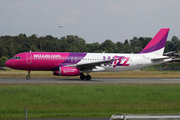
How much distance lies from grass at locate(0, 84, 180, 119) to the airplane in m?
12.3

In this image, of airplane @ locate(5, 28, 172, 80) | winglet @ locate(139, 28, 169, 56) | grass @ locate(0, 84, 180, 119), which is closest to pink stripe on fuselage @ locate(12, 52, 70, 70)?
airplane @ locate(5, 28, 172, 80)

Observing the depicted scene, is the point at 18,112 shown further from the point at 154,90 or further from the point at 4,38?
the point at 4,38

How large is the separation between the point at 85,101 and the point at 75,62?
17.2m

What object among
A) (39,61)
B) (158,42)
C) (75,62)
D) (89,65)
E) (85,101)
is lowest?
(85,101)

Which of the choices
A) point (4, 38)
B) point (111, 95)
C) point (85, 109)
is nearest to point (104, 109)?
point (85, 109)

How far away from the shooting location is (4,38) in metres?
120

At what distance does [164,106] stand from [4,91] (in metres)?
11.6

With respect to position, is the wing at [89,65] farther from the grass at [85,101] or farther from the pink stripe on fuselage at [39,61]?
the grass at [85,101]

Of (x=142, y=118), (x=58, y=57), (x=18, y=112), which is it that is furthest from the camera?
(x=58, y=57)

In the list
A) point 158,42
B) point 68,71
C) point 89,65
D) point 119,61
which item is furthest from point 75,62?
point 158,42

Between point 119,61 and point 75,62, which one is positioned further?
point 119,61

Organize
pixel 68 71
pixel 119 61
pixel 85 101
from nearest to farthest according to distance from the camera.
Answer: pixel 85 101
pixel 68 71
pixel 119 61

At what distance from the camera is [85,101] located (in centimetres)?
1677

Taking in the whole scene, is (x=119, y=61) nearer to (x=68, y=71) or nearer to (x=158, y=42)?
(x=158, y=42)
